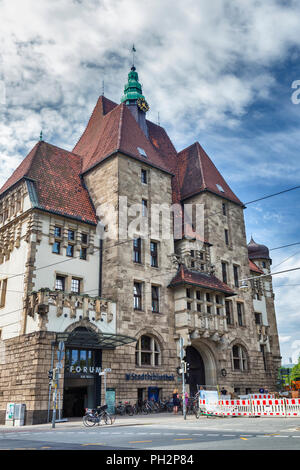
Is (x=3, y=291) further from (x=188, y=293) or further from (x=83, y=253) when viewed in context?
(x=188, y=293)

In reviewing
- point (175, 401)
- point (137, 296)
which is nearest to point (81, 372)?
point (175, 401)

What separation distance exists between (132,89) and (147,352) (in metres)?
30.5

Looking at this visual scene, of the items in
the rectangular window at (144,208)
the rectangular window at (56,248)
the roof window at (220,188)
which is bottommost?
the rectangular window at (56,248)

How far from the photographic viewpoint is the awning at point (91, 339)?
24.7 metres

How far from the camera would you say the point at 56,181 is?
108ft

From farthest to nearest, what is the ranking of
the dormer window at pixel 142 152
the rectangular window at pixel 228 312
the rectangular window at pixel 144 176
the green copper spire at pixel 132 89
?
1. the green copper spire at pixel 132 89
2. the rectangular window at pixel 228 312
3. the dormer window at pixel 142 152
4. the rectangular window at pixel 144 176

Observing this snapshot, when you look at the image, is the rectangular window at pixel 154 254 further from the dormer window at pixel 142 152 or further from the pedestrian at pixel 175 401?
the pedestrian at pixel 175 401

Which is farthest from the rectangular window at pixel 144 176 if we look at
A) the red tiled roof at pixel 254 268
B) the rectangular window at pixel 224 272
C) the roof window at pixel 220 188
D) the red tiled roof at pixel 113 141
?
the red tiled roof at pixel 254 268

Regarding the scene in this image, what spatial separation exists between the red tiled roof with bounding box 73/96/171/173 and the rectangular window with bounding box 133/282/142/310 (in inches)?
399

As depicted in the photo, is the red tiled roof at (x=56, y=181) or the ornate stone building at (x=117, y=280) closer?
the ornate stone building at (x=117, y=280)

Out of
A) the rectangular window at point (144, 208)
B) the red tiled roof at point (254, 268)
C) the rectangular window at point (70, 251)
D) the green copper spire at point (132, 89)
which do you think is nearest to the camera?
the rectangular window at point (70, 251)

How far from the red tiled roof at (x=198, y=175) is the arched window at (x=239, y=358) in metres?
13.7

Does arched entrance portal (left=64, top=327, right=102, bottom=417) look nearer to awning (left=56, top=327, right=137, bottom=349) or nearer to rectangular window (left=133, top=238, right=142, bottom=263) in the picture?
awning (left=56, top=327, right=137, bottom=349)

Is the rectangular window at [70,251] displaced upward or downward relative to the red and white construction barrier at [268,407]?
upward
